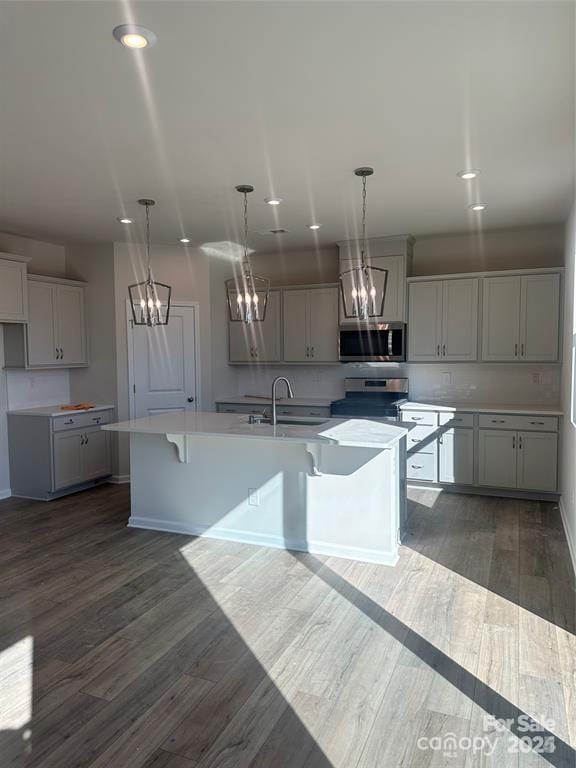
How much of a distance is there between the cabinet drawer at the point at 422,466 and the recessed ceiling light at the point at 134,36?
4335 mm

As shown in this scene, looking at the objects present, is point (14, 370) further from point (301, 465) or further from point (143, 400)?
point (301, 465)

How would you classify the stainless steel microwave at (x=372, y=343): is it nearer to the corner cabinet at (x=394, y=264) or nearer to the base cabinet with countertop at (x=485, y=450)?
the corner cabinet at (x=394, y=264)

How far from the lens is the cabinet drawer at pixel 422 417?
211 inches

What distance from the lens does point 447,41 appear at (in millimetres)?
2121

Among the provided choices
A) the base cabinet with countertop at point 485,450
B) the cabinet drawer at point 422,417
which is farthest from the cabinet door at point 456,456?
the cabinet drawer at point 422,417

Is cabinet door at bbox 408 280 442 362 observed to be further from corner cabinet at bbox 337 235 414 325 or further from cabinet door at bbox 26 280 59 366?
cabinet door at bbox 26 280 59 366

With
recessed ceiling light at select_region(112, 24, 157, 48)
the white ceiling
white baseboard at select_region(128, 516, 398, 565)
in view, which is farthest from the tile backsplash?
recessed ceiling light at select_region(112, 24, 157, 48)

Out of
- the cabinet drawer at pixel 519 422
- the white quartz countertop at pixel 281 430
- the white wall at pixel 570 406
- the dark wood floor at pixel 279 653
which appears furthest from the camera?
the cabinet drawer at pixel 519 422

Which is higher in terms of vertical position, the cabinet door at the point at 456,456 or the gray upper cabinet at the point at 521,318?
the gray upper cabinet at the point at 521,318

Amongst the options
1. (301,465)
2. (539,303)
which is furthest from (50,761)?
(539,303)

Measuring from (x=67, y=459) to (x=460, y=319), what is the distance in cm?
428

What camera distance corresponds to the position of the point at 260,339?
6.54 m

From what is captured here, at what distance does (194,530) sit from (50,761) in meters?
2.33

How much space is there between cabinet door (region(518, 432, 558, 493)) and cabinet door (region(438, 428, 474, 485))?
45 cm
